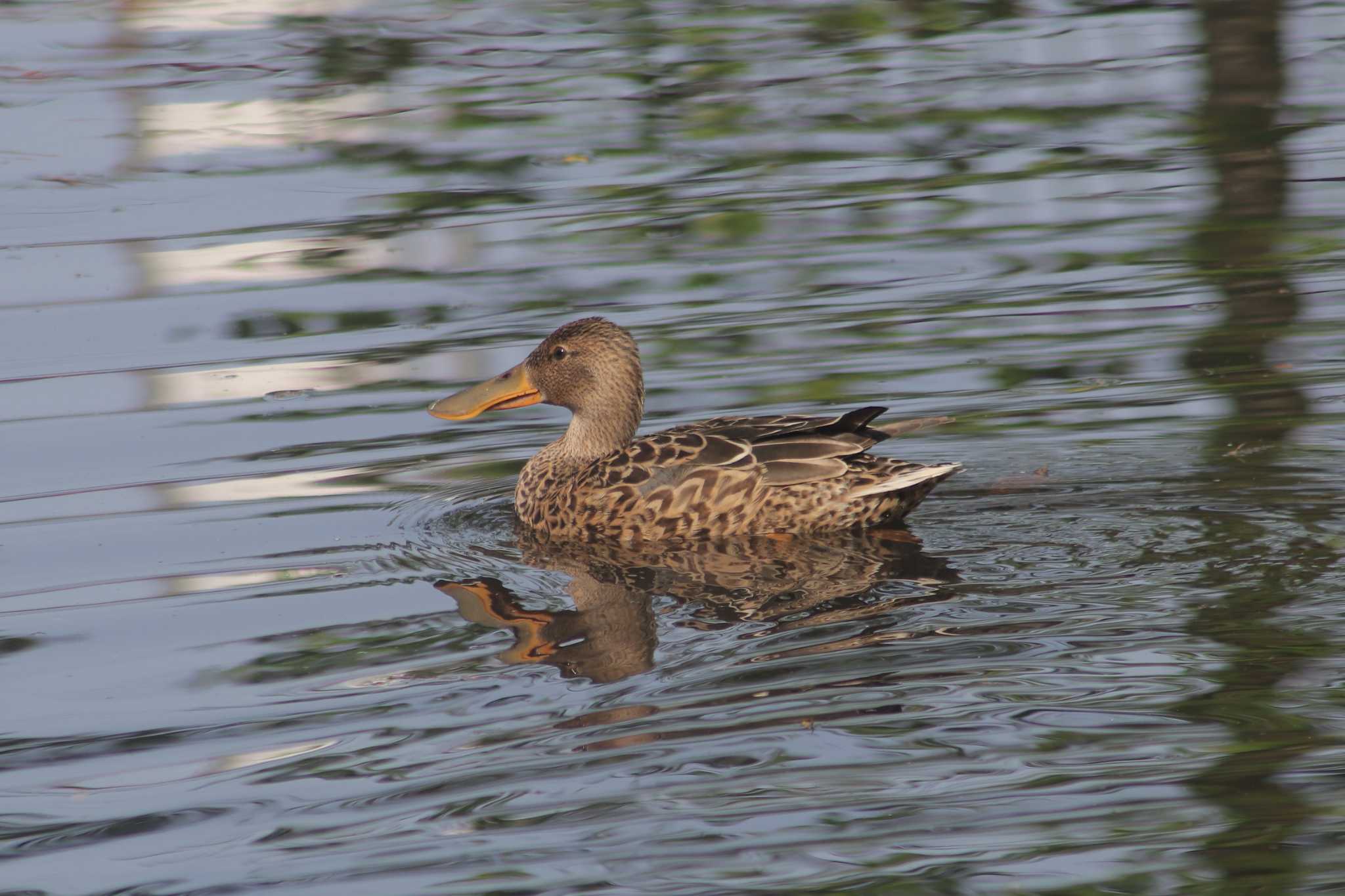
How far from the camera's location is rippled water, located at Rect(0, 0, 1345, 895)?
15.5ft

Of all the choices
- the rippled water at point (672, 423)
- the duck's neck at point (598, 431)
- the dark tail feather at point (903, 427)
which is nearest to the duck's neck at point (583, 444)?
the duck's neck at point (598, 431)

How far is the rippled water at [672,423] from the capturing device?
4715mm

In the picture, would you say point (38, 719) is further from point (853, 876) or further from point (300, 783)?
point (853, 876)

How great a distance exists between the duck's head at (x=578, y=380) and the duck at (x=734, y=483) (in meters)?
0.26

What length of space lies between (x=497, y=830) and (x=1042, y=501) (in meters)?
3.13

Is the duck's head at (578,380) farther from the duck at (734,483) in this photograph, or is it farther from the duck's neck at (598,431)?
the duck at (734,483)

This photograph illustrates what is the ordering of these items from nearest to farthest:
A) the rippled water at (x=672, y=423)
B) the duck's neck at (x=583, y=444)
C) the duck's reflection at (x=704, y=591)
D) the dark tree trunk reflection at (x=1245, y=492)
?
1. the dark tree trunk reflection at (x=1245, y=492)
2. the rippled water at (x=672, y=423)
3. the duck's reflection at (x=704, y=591)
4. the duck's neck at (x=583, y=444)

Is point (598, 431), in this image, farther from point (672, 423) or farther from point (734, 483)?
point (734, 483)

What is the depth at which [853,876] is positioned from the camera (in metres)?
4.32

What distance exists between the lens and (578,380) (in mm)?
8125

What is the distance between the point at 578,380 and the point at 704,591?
1.76 meters

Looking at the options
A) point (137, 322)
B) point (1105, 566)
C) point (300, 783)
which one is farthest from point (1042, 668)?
point (137, 322)

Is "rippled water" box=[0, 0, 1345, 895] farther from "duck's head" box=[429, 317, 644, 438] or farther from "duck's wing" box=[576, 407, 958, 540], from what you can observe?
"duck's head" box=[429, 317, 644, 438]

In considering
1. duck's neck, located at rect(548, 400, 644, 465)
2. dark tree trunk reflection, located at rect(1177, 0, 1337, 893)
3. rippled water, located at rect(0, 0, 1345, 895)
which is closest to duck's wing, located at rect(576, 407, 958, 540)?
rippled water, located at rect(0, 0, 1345, 895)
